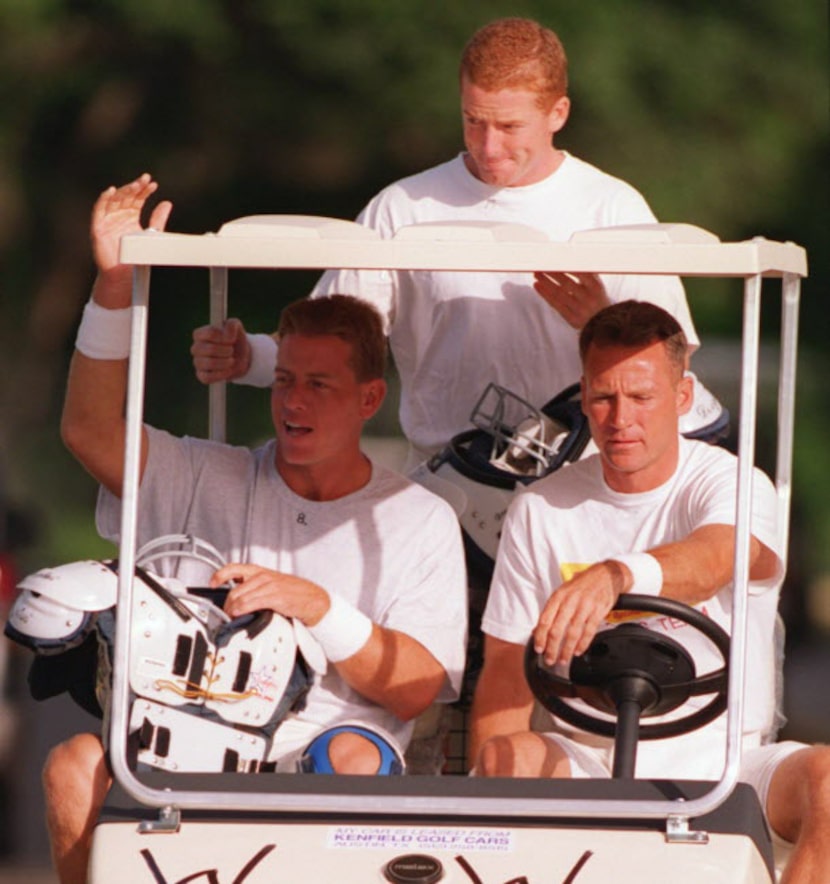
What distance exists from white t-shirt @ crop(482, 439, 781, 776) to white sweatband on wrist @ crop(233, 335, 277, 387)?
76 centimetres

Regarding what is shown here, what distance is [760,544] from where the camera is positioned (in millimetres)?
4809

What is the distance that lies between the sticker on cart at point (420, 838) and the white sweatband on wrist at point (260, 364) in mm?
1610

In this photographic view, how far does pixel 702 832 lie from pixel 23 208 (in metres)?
13.6

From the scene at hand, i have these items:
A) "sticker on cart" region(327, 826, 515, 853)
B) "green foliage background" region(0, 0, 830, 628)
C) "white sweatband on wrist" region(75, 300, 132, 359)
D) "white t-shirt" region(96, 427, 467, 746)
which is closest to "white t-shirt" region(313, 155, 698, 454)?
"white t-shirt" region(96, 427, 467, 746)

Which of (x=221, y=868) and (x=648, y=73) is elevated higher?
(x=648, y=73)

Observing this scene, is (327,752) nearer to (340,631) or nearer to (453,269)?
(340,631)

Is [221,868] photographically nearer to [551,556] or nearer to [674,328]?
[551,556]

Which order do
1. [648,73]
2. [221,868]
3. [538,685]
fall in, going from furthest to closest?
[648,73], [538,685], [221,868]

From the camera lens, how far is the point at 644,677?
4582 millimetres

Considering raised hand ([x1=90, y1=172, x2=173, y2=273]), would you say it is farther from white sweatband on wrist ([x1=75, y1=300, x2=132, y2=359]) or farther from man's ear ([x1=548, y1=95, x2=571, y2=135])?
man's ear ([x1=548, y1=95, x2=571, y2=135])

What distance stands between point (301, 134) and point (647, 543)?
11.4 metres

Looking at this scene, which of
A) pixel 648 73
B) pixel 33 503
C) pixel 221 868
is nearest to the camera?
pixel 221 868

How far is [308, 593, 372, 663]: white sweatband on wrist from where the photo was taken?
476cm

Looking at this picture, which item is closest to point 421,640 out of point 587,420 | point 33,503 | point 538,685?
point 538,685
